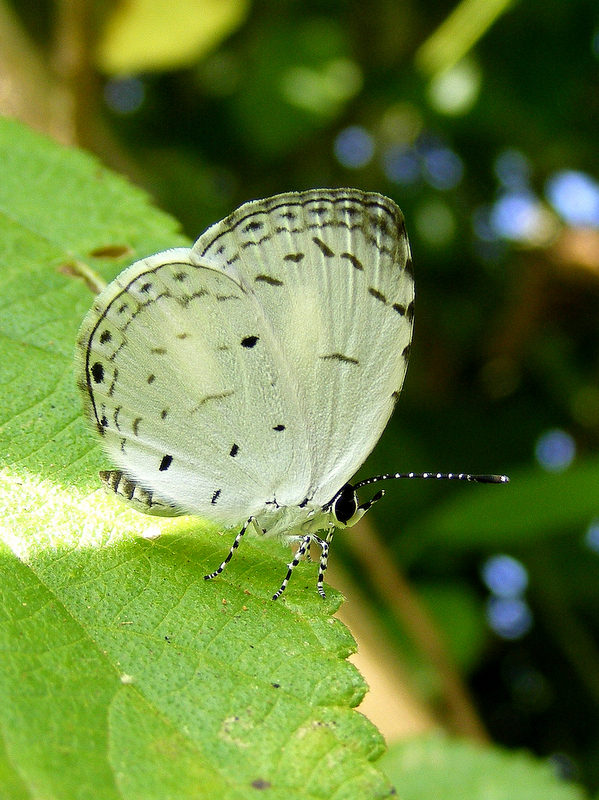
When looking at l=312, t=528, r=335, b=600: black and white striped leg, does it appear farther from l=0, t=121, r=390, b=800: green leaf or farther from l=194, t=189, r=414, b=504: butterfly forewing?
l=194, t=189, r=414, b=504: butterfly forewing

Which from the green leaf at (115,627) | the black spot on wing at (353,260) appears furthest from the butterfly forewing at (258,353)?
the green leaf at (115,627)

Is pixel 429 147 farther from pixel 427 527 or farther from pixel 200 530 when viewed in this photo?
pixel 200 530

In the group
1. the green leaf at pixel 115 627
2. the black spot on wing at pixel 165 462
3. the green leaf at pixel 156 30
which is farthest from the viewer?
the green leaf at pixel 156 30

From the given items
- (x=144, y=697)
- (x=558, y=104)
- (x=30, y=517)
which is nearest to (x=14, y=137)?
(x=30, y=517)

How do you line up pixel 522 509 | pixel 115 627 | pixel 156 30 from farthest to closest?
pixel 156 30
pixel 522 509
pixel 115 627

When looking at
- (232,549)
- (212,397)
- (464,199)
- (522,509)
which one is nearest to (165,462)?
(212,397)

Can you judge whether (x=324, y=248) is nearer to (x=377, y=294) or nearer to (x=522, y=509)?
(x=377, y=294)

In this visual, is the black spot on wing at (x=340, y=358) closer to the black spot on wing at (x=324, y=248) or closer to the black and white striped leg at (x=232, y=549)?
the black spot on wing at (x=324, y=248)
